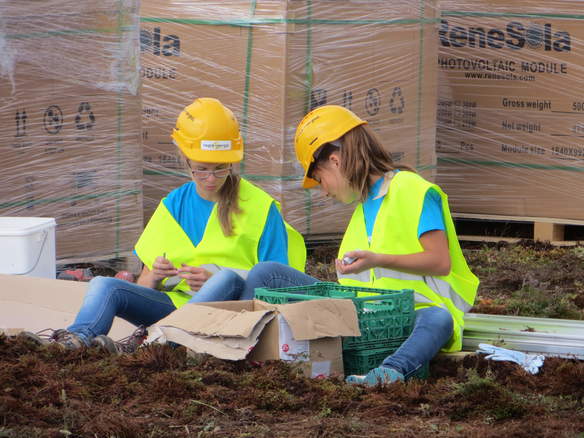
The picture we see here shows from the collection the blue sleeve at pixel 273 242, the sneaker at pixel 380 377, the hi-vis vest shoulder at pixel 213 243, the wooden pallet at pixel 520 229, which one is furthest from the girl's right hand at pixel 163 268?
the wooden pallet at pixel 520 229

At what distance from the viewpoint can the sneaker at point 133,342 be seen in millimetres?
4133

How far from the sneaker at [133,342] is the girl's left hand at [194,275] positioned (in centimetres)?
25

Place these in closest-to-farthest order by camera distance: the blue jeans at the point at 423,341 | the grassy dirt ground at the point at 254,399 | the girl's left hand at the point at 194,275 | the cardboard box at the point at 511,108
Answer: the grassy dirt ground at the point at 254,399 → the blue jeans at the point at 423,341 → the girl's left hand at the point at 194,275 → the cardboard box at the point at 511,108

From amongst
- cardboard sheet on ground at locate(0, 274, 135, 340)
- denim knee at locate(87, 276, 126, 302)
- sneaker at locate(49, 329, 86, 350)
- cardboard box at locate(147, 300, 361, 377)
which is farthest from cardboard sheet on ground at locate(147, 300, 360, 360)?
cardboard sheet on ground at locate(0, 274, 135, 340)

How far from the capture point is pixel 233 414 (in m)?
3.30

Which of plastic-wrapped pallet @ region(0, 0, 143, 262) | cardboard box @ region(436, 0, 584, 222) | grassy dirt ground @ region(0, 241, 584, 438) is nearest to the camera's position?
grassy dirt ground @ region(0, 241, 584, 438)

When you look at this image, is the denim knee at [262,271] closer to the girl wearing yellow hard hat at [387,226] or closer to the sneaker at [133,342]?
the girl wearing yellow hard hat at [387,226]

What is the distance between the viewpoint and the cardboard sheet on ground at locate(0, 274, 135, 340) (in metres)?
4.91

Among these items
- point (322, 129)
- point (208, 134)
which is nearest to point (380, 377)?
point (322, 129)

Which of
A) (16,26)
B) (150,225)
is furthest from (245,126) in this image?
(150,225)

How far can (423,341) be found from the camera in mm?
3902

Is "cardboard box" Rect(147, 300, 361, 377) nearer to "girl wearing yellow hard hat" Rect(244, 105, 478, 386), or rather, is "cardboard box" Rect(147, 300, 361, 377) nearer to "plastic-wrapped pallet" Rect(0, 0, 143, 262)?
"girl wearing yellow hard hat" Rect(244, 105, 478, 386)

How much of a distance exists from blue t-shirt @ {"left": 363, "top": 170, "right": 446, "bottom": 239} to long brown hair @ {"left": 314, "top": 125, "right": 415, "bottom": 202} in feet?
0.10

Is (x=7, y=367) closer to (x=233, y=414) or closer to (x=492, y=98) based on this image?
(x=233, y=414)
